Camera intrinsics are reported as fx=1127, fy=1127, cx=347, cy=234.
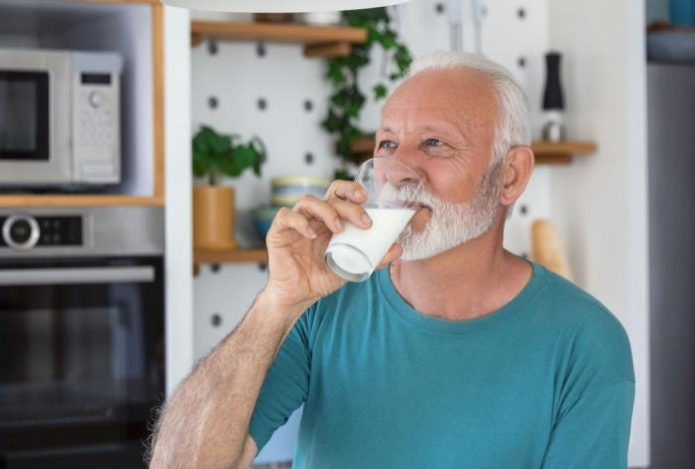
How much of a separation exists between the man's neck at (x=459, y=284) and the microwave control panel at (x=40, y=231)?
3.72 feet

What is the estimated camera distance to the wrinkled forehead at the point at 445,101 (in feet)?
5.03

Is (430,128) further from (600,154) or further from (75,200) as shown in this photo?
(600,154)

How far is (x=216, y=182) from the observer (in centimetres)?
294

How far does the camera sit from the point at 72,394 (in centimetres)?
254

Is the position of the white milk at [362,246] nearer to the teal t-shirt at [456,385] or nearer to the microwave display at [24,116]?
the teal t-shirt at [456,385]

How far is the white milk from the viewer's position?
4.15 ft

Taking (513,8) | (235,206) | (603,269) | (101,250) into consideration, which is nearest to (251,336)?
(101,250)

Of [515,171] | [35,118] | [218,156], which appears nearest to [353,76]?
[218,156]

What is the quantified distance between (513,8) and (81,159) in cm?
149

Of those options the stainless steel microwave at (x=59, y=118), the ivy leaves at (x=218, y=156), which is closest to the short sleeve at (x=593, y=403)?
the stainless steel microwave at (x=59, y=118)

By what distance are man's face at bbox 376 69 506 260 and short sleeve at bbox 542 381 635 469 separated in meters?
0.28

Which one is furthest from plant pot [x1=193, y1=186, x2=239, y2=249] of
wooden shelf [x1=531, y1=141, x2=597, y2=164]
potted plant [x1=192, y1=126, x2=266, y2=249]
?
wooden shelf [x1=531, y1=141, x2=597, y2=164]

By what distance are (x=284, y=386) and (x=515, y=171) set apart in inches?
17.6

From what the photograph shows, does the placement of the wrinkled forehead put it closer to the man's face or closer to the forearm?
the man's face
